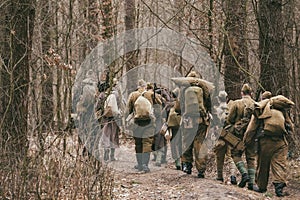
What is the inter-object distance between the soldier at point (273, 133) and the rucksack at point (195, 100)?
1.28m

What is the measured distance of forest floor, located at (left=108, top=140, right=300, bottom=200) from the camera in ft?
36.3

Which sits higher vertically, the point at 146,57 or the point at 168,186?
the point at 146,57

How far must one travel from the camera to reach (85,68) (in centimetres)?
1554

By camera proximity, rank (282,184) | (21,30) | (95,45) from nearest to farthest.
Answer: (21,30)
(282,184)
(95,45)

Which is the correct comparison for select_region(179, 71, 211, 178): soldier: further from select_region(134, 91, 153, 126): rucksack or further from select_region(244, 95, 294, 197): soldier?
select_region(244, 95, 294, 197): soldier

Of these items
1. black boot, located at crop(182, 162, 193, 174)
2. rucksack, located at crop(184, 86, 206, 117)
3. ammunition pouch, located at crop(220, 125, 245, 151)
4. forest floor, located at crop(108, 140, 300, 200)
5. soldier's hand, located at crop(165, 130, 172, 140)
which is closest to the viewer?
forest floor, located at crop(108, 140, 300, 200)

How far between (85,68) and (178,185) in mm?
4677

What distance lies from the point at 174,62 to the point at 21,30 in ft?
69.6

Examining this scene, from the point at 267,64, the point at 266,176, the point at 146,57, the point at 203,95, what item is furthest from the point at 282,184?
the point at 146,57

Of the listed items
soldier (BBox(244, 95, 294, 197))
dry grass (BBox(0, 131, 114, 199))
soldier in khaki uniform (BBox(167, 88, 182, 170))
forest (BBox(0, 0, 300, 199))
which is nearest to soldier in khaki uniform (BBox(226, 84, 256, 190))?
soldier (BBox(244, 95, 294, 197))

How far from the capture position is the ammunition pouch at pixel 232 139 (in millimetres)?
12234

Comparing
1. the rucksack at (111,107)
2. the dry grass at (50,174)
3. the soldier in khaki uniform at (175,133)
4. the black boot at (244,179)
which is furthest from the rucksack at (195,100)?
the dry grass at (50,174)

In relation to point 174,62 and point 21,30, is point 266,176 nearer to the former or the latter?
point 21,30

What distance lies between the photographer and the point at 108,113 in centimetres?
1430
